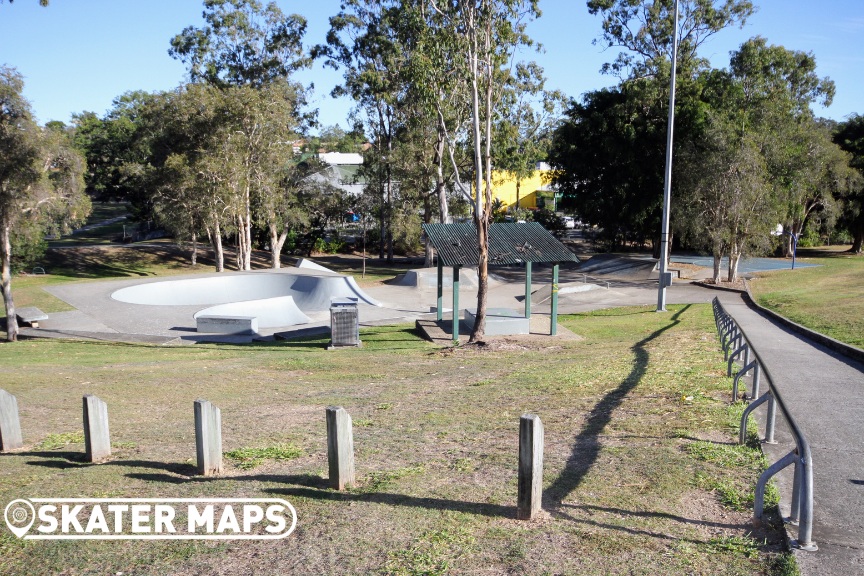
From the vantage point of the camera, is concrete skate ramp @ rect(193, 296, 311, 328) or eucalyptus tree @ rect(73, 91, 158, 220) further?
eucalyptus tree @ rect(73, 91, 158, 220)

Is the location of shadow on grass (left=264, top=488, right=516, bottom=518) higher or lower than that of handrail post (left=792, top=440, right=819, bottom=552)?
lower

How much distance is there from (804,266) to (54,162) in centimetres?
3682

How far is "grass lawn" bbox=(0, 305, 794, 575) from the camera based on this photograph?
4.49m

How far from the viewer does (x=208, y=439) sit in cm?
631

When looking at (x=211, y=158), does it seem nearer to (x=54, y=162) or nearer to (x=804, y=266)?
(x=54, y=162)

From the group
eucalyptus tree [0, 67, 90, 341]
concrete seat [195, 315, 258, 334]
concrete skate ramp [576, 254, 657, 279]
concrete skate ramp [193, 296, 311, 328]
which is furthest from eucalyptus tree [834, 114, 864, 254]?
eucalyptus tree [0, 67, 90, 341]

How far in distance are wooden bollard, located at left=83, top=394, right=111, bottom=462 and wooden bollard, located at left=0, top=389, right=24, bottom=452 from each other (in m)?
1.22

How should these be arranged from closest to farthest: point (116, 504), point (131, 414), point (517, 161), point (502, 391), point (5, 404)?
point (116, 504) < point (5, 404) < point (131, 414) < point (502, 391) < point (517, 161)

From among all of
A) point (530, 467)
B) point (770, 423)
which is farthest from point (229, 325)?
point (530, 467)

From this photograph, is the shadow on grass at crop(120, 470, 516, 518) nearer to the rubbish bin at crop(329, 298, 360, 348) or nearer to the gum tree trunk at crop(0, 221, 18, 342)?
the rubbish bin at crop(329, 298, 360, 348)

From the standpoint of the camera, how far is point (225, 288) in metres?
31.7

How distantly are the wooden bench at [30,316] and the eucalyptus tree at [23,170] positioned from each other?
79.1 inches

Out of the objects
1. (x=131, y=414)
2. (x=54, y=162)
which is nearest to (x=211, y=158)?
(x=54, y=162)

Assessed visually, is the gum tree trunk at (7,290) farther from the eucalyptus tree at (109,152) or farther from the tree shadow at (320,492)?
the eucalyptus tree at (109,152)
